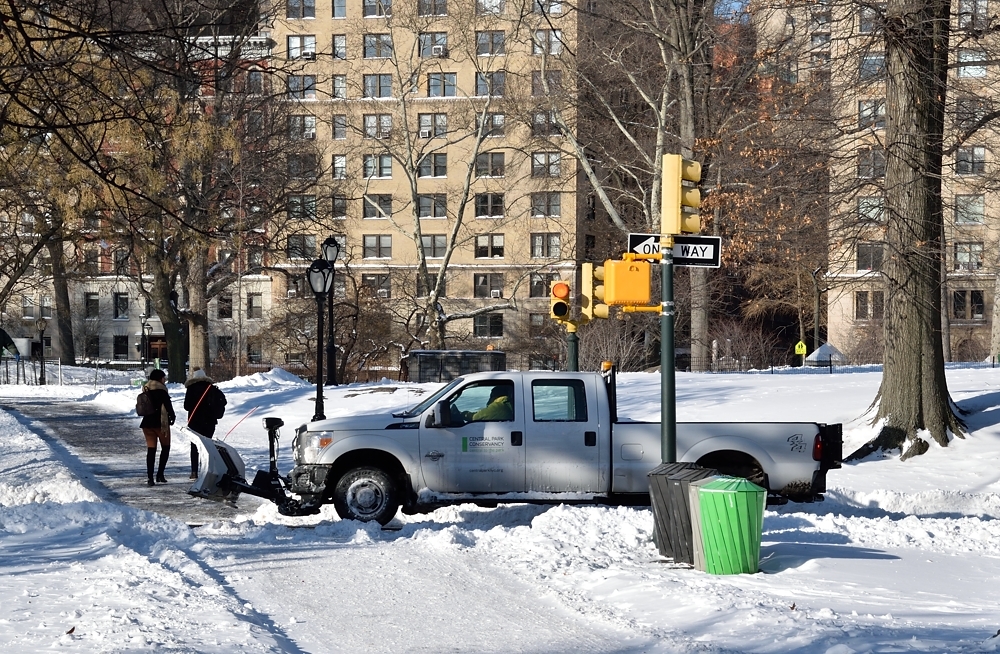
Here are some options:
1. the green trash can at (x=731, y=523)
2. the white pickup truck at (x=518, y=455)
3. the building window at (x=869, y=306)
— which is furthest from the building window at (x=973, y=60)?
the building window at (x=869, y=306)

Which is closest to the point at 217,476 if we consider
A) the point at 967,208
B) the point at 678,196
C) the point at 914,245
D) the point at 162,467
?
the point at 162,467

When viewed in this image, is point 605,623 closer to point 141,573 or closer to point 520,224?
point 141,573

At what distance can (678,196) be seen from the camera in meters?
12.2

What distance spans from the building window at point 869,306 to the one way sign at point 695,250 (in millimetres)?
51012

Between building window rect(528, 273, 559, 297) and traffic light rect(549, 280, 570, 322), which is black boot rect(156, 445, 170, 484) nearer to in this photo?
traffic light rect(549, 280, 570, 322)

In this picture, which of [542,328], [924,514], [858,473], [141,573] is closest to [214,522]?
[141,573]

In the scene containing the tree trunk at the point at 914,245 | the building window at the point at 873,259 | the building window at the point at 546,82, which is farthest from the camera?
the building window at the point at 546,82

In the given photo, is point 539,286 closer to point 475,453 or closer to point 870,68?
point 870,68

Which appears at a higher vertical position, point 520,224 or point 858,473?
point 520,224

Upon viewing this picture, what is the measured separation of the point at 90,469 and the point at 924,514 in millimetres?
13167

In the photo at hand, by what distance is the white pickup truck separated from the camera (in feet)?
44.9

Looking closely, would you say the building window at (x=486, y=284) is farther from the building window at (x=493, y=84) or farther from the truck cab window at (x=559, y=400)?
the truck cab window at (x=559, y=400)

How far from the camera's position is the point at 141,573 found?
32.0 feet

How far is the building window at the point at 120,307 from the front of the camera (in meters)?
93.1
